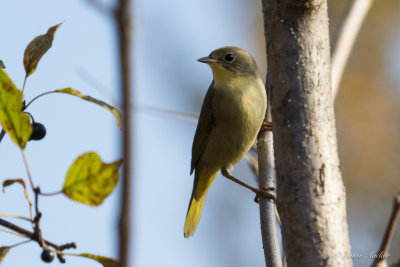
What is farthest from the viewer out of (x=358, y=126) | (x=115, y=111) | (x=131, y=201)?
(x=358, y=126)

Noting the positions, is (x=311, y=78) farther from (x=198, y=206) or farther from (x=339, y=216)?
(x=198, y=206)

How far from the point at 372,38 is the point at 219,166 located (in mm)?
5622

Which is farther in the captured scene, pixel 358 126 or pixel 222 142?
pixel 358 126

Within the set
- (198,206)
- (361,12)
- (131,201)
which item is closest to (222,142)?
(198,206)

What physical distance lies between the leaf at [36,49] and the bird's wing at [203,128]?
254 cm

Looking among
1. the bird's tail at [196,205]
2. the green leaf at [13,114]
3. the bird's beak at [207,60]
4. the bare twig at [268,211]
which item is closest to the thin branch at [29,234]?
the green leaf at [13,114]

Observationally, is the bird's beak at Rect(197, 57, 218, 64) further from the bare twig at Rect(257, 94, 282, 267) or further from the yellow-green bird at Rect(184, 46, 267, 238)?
the bare twig at Rect(257, 94, 282, 267)

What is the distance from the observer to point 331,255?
181 centimetres

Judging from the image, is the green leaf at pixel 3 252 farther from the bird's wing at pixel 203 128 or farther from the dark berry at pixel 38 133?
the bird's wing at pixel 203 128

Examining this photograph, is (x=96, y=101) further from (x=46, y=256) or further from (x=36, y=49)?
(x=46, y=256)

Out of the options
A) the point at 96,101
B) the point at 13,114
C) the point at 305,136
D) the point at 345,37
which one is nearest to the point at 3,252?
the point at 13,114

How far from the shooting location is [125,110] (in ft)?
2.59

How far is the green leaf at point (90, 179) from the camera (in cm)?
174

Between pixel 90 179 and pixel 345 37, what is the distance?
6.63ft
